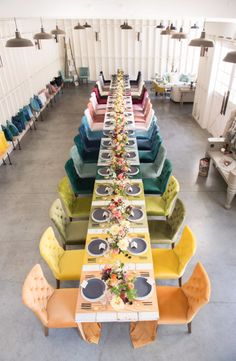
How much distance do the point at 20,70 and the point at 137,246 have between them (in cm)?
852

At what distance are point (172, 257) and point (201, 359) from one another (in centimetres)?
127

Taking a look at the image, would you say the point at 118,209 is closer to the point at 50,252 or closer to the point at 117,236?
the point at 117,236

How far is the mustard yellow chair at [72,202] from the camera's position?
14.5ft

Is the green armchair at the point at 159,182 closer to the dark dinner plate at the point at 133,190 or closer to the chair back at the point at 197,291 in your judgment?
the dark dinner plate at the point at 133,190

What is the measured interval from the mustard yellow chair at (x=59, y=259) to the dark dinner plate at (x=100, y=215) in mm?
553

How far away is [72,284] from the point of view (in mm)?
4039

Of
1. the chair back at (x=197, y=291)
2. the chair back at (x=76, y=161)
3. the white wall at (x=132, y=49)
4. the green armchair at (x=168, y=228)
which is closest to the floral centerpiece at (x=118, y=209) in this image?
the green armchair at (x=168, y=228)

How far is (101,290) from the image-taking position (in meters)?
2.96

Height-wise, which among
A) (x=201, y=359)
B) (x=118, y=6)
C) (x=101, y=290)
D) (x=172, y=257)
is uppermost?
(x=118, y=6)

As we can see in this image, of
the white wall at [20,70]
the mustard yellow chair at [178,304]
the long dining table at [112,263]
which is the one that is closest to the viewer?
the long dining table at [112,263]

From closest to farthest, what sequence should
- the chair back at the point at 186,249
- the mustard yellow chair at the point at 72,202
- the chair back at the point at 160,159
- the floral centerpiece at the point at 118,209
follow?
the chair back at the point at 186,249 → the floral centerpiece at the point at 118,209 → the mustard yellow chair at the point at 72,202 → the chair back at the point at 160,159

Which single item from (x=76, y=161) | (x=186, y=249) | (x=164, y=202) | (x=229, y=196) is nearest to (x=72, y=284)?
(x=186, y=249)


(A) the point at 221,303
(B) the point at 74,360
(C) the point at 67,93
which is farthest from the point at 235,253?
(C) the point at 67,93

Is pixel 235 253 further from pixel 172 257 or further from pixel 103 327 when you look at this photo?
pixel 103 327
